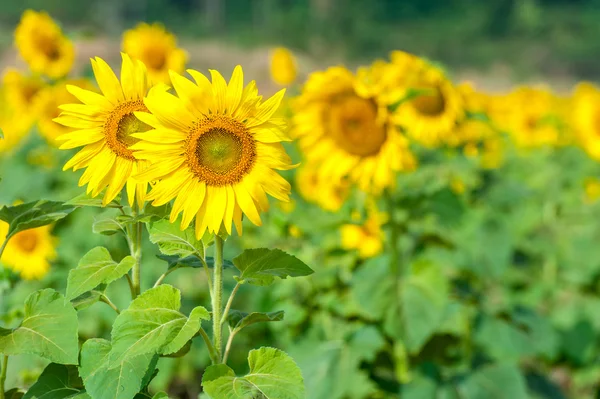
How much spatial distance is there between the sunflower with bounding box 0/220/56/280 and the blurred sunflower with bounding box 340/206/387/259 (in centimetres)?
99

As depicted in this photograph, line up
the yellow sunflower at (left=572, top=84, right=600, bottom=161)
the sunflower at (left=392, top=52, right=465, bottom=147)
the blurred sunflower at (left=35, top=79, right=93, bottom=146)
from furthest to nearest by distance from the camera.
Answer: the yellow sunflower at (left=572, top=84, right=600, bottom=161)
the blurred sunflower at (left=35, top=79, right=93, bottom=146)
the sunflower at (left=392, top=52, right=465, bottom=147)

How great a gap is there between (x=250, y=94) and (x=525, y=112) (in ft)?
16.2

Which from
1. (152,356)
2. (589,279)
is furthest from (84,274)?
(589,279)

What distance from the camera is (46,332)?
A: 1.19 meters

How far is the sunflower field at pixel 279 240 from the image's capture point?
1.18 m

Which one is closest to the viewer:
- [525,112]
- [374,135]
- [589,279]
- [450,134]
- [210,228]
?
[210,228]

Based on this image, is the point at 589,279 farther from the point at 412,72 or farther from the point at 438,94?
the point at 412,72

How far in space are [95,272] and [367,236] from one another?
169cm

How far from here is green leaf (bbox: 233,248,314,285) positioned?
120cm

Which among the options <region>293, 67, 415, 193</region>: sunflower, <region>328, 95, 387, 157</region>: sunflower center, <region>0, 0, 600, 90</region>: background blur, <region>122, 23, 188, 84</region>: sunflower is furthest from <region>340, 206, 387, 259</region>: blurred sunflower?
Answer: <region>0, 0, 600, 90</region>: background blur

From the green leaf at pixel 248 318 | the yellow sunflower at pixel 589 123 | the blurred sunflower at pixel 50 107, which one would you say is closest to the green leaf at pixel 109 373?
the green leaf at pixel 248 318

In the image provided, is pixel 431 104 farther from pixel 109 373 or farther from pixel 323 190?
pixel 109 373

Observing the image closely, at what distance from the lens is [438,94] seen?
3061mm

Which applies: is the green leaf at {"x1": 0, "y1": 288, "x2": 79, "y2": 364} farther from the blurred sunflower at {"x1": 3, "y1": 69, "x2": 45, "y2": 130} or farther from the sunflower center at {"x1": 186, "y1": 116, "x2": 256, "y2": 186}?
the blurred sunflower at {"x1": 3, "y1": 69, "x2": 45, "y2": 130}
